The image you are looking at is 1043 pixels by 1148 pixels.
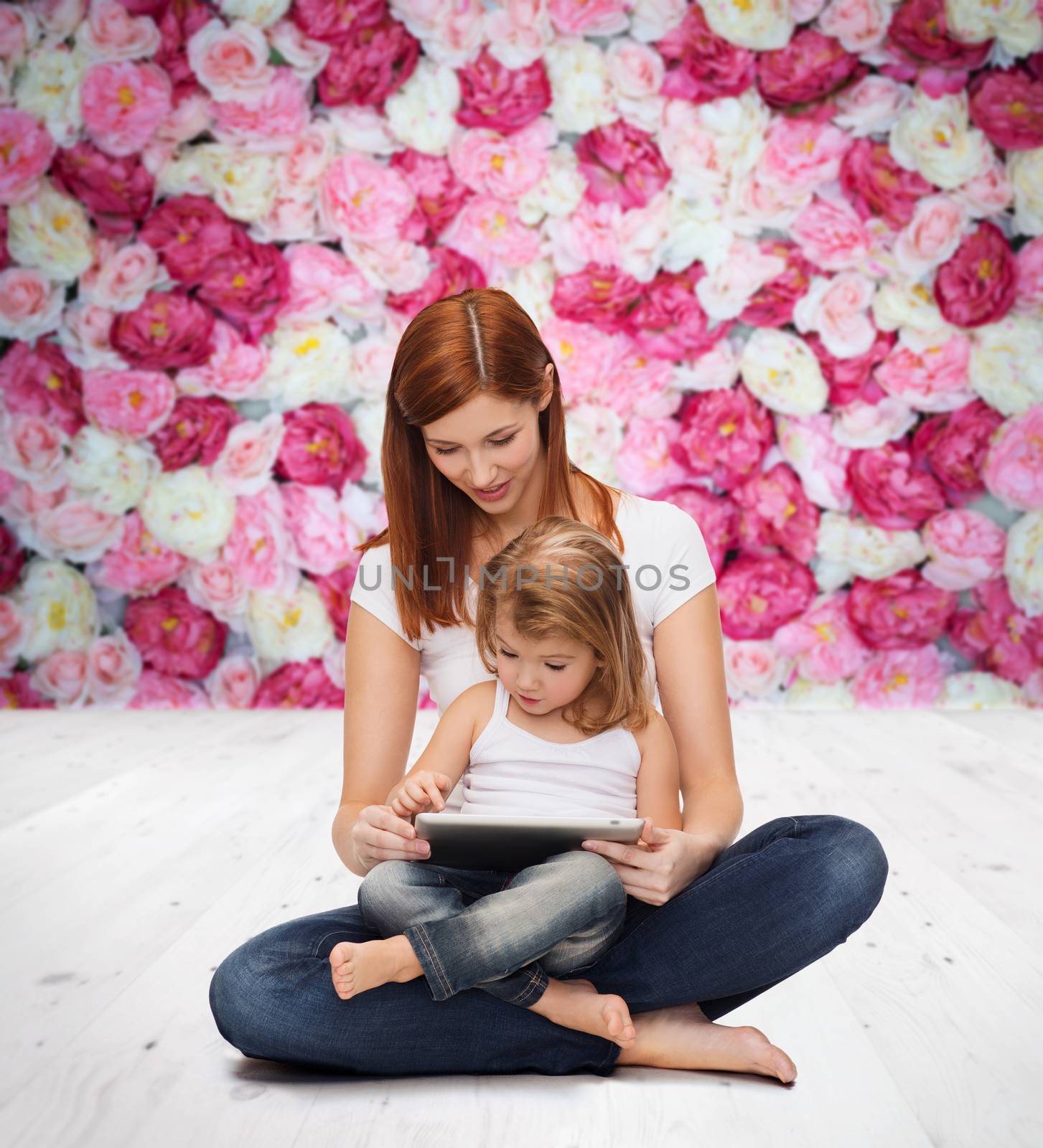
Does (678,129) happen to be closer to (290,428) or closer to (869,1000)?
(290,428)

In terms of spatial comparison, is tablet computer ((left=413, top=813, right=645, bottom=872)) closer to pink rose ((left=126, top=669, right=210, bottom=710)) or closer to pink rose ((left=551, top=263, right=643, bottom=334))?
pink rose ((left=551, top=263, right=643, bottom=334))


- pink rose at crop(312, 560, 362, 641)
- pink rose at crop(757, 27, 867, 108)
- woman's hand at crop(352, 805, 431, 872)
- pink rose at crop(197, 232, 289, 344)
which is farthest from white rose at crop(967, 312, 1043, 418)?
woman's hand at crop(352, 805, 431, 872)

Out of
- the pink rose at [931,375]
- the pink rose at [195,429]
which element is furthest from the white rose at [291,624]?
the pink rose at [931,375]

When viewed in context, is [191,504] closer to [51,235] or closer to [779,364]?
[51,235]

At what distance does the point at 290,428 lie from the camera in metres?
3.99

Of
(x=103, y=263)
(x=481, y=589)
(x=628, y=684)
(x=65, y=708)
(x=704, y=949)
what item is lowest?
(x=65, y=708)

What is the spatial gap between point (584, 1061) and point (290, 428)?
9.30ft

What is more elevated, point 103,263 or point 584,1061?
point 103,263

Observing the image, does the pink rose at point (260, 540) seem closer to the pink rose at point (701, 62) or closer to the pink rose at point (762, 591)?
the pink rose at point (762, 591)

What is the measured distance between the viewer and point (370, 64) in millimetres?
3877

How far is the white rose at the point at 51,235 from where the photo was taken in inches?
156

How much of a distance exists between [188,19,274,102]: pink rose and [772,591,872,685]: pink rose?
2.42 metres

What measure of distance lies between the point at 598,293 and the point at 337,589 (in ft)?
4.16

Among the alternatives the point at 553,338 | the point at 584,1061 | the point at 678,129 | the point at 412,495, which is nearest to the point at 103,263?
the point at 553,338
